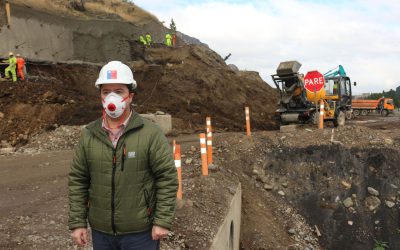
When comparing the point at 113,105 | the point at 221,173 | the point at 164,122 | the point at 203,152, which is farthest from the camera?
the point at 164,122

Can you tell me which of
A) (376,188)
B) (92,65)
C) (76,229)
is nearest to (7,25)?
(92,65)

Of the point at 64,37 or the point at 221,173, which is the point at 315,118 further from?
the point at 64,37

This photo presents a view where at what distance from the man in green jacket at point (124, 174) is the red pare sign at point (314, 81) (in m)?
14.5

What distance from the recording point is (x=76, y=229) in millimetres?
3232

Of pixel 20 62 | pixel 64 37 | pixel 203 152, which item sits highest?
pixel 64 37

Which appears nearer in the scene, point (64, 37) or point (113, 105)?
point (113, 105)

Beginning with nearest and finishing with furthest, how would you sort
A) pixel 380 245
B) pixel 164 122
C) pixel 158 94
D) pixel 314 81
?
pixel 380 245 < pixel 314 81 < pixel 164 122 < pixel 158 94

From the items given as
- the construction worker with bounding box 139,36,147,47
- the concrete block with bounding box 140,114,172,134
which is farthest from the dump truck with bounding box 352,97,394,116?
the concrete block with bounding box 140,114,172,134

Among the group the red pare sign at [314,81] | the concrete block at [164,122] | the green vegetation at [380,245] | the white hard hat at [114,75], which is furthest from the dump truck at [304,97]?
the white hard hat at [114,75]

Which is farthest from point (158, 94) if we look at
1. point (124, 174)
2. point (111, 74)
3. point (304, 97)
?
point (124, 174)

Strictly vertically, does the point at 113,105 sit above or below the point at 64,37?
below

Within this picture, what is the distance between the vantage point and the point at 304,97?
18.3 meters

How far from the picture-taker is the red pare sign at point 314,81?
16.6 meters

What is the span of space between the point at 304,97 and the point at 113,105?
53.3 ft
